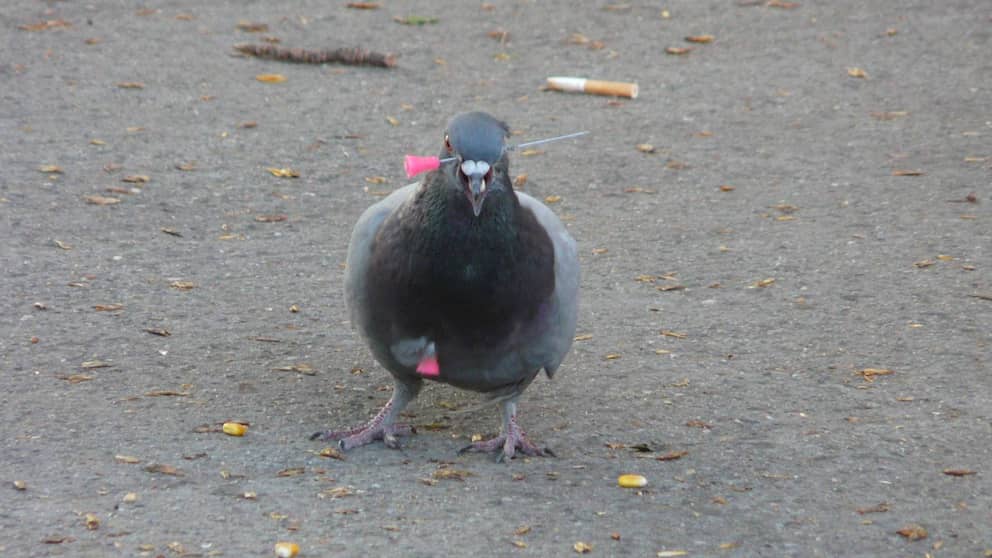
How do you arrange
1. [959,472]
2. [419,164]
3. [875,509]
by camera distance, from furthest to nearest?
[959,472]
[875,509]
[419,164]

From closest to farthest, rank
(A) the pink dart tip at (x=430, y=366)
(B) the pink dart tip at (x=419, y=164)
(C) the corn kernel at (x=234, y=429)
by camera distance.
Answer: (B) the pink dart tip at (x=419, y=164) → (A) the pink dart tip at (x=430, y=366) → (C) the corn kernel at (x=234, y=429)

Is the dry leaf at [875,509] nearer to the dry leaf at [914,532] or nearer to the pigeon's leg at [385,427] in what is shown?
the dry leaf at [914,532]

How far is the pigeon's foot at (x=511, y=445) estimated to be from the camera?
4258 mm

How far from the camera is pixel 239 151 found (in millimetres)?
7082

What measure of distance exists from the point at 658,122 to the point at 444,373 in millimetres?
4201

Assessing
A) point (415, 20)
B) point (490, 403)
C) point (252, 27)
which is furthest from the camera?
point (415, 20)

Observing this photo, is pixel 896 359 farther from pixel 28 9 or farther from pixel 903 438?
pixel 28 9

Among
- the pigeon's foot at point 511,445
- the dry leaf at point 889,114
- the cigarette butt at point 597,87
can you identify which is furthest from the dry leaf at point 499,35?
the pigeon's foot at point 511,445

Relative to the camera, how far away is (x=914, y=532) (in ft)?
12.1

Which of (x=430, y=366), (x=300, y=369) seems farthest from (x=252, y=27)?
(x=430, y=366)

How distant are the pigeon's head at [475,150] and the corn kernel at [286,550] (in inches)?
41.1

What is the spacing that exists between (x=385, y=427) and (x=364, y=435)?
3.2 inches

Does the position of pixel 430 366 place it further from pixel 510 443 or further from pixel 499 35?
pixel 499 35

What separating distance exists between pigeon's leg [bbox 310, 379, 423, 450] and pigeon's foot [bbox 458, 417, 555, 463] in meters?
0.24
